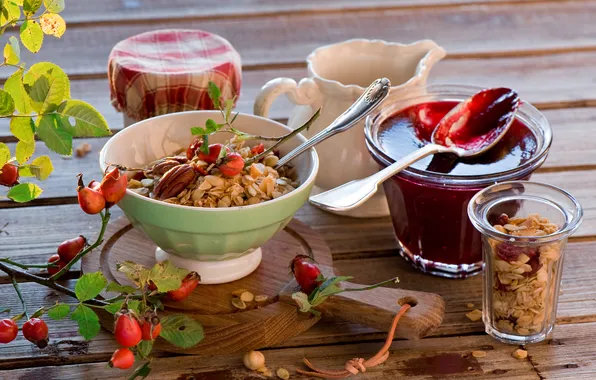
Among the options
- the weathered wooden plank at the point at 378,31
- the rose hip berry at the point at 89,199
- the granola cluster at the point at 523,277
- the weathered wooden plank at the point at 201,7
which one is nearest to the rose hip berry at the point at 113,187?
the rose hip berry at the point at 89,199

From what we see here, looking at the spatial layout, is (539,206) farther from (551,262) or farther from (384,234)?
(384,234)

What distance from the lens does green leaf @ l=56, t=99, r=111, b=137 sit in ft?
2.56

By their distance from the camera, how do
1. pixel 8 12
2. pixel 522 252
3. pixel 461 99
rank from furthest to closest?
pixel 461 99 < pixel 522 252 < pixel 8 12

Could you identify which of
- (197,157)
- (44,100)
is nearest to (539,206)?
(197,157)

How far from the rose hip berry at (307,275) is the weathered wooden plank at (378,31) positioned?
24.0 inches

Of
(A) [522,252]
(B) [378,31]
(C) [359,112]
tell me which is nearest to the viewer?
(A) [522,252]

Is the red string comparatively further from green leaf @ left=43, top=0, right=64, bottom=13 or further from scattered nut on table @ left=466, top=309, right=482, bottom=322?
green leaf @ left=43, top=0, right=64, bottom=13

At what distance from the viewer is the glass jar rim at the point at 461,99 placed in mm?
907

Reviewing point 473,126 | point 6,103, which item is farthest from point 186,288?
point 473,126

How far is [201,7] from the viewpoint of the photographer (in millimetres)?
1634

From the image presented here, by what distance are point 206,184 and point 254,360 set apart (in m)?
0.17

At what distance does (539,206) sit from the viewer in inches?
35.7

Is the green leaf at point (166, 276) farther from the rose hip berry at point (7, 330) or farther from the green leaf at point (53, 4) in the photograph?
the green leaf at point (53, 4)

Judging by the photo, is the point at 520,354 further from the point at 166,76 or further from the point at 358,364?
the point at 166,76
